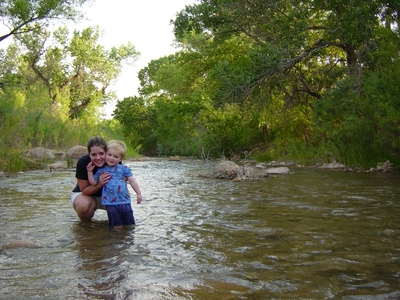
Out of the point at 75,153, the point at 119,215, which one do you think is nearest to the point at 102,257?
the point at 119,215

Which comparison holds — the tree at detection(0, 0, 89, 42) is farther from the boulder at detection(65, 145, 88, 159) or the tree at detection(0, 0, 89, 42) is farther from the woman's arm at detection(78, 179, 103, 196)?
the woman's arm at detection(78, 179, 103, 196)

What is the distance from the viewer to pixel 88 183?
17.7 feet

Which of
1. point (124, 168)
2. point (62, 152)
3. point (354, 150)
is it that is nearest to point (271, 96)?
point (354, 150)

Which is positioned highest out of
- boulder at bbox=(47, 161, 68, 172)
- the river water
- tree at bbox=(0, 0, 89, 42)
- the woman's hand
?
tree at bbox=(0, 0, 89, 42)

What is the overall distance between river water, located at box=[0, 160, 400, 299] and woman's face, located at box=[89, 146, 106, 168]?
770 mm

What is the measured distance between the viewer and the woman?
17.0ft

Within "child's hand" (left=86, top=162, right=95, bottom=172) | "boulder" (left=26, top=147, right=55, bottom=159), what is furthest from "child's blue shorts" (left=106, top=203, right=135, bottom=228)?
"boulder" (left=26, top=147, right=55, bottom=159)

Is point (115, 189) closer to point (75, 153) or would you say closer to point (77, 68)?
point (75, 153)

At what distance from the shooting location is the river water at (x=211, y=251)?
2898mm

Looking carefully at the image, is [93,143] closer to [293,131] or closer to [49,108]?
[293,131]

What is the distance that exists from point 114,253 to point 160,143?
4466 cm

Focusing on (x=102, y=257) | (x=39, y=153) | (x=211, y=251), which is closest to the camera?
(x=102, y=257)

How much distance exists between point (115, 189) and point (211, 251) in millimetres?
1715

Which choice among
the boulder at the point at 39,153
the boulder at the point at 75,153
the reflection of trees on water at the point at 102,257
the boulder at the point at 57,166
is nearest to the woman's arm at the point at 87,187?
the reflection of trees on water at the point at 102,257
